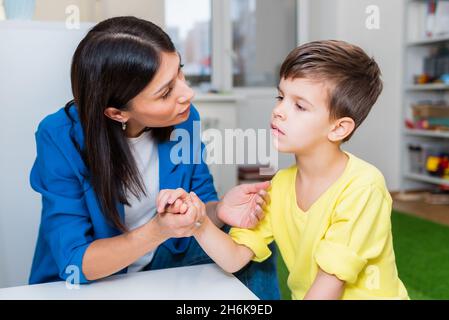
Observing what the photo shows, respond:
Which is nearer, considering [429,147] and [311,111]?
[311,111]

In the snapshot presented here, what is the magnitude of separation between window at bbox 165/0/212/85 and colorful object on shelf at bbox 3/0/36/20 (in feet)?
7.89

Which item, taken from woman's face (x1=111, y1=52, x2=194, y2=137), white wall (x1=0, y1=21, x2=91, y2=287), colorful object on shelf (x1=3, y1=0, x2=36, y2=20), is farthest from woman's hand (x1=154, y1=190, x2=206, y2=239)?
colorful object on shelf (x1=3, y1=0, x2=36, y2=20)

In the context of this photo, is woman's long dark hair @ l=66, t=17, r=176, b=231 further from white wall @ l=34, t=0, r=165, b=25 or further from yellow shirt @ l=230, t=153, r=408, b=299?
white wall @ l=34, t=0, r=165, b=25

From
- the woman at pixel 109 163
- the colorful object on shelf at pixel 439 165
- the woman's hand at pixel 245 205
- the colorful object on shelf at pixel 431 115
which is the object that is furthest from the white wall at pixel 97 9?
the colorful object on shelf at pixel 439 165

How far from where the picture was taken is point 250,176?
3543mm

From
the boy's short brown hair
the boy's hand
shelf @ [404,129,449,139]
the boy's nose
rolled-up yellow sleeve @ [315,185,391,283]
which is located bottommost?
shelf @ [404,129,449,139]

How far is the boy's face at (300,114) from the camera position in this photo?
0.76 meters

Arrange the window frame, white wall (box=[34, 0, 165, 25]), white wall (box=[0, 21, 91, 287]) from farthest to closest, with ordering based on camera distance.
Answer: the window frame < white wall (box=[34, 0, 165, 25]) < white wall (box=[0, 21, 91, 287])

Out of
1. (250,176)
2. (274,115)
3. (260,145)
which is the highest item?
(274,115)

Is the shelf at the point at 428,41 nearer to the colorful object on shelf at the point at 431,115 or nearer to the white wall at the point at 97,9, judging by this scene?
the colorful object on shelf at the point at 431,115

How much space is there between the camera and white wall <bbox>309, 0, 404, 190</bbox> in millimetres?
3383

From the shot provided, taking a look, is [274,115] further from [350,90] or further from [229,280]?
[229,280]
